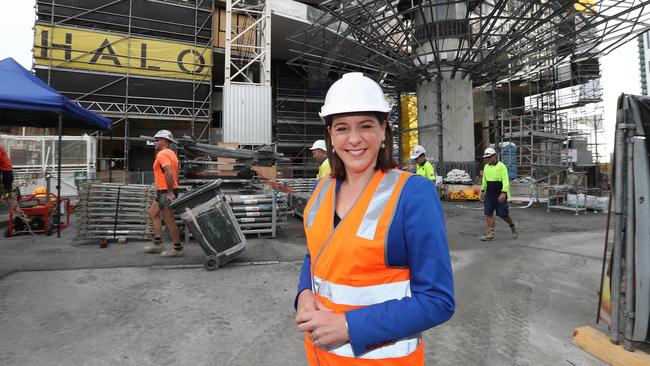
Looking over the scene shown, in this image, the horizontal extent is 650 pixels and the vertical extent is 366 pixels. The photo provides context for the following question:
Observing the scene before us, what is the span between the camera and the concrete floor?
2.62 meters

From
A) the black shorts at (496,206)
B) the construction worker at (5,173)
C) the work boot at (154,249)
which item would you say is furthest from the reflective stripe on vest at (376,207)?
the construction worker at (5,173)

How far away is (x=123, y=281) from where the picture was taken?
422 centimetres

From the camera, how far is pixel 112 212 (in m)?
6.38

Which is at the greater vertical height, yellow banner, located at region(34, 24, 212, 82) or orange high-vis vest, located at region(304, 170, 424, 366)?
yellow banner, located at region(34, 24, 212, 82)

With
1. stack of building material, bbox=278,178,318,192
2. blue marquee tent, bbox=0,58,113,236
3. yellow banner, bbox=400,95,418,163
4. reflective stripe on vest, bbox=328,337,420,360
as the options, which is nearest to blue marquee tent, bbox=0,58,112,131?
blue marquee tent, bbox=0,58,113,236

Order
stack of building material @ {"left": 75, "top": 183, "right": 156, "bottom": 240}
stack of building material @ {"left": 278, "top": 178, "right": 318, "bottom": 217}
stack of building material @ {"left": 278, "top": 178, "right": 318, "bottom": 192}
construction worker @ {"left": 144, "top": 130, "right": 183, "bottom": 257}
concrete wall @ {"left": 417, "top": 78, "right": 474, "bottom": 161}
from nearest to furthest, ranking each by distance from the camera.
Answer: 1. construction worker @ {"left": 144, "top": 130, "right": 183, "bottom": 257}
2. stack of building material @ {"left": 75, "top": 183, "right": 156, "bottom": 240}
3. stack of building material @ {"left": 278, "top": 178, "right": 318, "bottom": 217}
4. stack of building material @ {"left": 278, "top": 178, "right": 318, "bottom": 192}
5. concrete wall @ {"left": 417, "top": 78, "right": 474, "bottom": 161}

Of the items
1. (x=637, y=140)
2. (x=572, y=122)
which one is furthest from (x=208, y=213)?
(x=572, y=122)

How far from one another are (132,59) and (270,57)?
7.17 meters

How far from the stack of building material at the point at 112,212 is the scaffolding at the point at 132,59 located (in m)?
10.3

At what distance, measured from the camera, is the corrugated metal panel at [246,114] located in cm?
1523

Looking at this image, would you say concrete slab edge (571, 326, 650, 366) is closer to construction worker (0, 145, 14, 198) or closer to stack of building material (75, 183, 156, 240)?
stack of building material (75, 183, 156, 240)

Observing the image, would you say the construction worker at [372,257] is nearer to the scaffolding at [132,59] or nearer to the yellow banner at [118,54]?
the scaffolding at [132,59]

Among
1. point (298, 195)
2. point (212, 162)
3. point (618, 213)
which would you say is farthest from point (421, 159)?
point (618, 213)

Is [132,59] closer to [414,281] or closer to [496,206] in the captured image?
[496,206]
